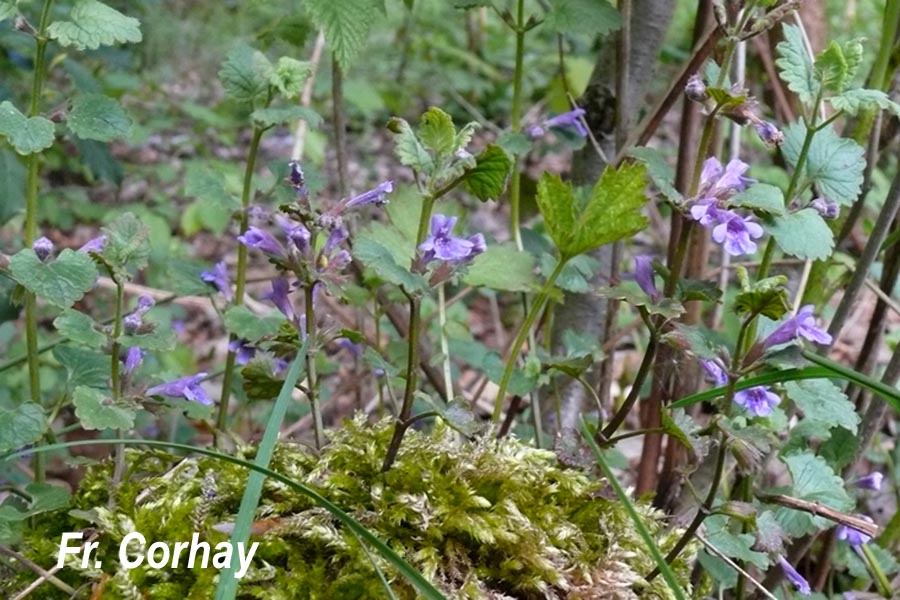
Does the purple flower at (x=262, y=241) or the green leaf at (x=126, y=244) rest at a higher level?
the purple flower at (x=262, y=241)

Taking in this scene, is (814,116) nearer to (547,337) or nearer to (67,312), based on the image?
(547,337)

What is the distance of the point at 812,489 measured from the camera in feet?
3.48

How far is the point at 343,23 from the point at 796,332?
Result: 24.4 inches

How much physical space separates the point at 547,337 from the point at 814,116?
2.05 feet

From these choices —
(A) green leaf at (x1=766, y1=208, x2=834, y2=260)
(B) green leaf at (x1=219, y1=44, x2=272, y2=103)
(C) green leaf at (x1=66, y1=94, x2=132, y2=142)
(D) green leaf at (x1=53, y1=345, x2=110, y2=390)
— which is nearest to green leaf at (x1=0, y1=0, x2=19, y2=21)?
(C) green leaf at (x1=66, y1=94, x2=132, y2=142)

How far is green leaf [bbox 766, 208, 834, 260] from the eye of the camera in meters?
0.94

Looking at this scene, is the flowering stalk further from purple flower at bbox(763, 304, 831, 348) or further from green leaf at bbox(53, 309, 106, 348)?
purple flower at bbox(763, 304, 831, 348)

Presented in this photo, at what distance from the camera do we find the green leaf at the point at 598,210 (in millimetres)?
928

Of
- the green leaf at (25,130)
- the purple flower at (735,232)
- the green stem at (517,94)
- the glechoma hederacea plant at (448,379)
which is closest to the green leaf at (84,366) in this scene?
the glechoma hederacea plant at (448,379)

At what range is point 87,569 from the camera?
0.96 m

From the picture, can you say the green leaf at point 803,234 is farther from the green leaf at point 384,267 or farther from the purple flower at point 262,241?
the purple flower at point 262,241

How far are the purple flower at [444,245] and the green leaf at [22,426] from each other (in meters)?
0.43

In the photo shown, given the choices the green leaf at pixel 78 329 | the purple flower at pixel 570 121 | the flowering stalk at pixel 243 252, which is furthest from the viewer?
the purple flower at pixel 570 121

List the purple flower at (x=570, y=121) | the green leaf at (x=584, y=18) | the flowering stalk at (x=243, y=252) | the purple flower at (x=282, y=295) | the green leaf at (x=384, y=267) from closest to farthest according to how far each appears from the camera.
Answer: the green leaf at (x=384, y=267)
the purple flower at (x=282, y=295)
the flowering stalk at (x=243, y=252)
the green leaf at (x=584, y=18)
the purple flower at (x=570, y=121)
